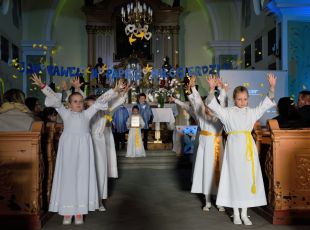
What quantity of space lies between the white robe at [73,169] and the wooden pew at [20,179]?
0.23 meters

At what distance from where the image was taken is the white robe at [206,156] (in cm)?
614

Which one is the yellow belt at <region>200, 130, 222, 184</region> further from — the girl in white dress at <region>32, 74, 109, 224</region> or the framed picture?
Result: the framed picture

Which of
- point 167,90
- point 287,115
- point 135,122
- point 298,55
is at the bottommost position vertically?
point 135,122

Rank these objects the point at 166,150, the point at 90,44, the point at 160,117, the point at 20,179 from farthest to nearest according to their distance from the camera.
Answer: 1. the point at 90,44
2. the point at 160,117
3. the point at 166,150
4. the point at 20,179

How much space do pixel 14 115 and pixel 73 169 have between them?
1132 mm

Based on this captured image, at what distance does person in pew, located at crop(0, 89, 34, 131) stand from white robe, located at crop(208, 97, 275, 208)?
2267mm

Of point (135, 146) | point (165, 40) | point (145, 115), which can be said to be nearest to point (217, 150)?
point (135, 146)

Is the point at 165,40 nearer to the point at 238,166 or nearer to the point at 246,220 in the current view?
the point at 238,166

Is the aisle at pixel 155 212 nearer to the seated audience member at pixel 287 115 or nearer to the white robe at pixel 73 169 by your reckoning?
the white robe at pixel 73 169

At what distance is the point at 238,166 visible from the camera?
17.3 feet

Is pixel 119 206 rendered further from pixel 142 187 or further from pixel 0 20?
pixel 0 20

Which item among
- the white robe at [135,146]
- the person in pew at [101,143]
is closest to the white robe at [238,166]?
the person in pew at [101,143]

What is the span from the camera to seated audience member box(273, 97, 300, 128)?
5.99 m

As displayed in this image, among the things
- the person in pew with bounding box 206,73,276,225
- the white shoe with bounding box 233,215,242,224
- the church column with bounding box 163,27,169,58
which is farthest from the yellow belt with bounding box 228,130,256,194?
the church column with bounding box 163,27,169,58
